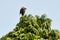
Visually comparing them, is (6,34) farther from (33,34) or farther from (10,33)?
(33,34)

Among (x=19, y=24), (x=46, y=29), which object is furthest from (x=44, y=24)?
(x=19, y=24)

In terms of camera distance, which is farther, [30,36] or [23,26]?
[23,26]

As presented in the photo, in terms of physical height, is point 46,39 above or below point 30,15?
below

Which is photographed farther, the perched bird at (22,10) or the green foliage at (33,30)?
the perched bird at (22,10)

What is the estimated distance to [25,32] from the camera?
76.5ft

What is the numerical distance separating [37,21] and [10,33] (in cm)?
256

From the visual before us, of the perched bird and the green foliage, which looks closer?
the green foliage

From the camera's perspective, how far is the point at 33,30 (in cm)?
2314

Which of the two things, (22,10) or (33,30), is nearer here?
(33,30)

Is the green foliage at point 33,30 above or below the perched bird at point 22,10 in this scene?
below

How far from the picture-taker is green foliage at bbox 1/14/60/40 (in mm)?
22812

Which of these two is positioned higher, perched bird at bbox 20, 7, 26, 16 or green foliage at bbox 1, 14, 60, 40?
perched bird at bbox 20, 7, 26, 16

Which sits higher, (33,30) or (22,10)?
(22,10)

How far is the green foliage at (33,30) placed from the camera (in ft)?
74.8
